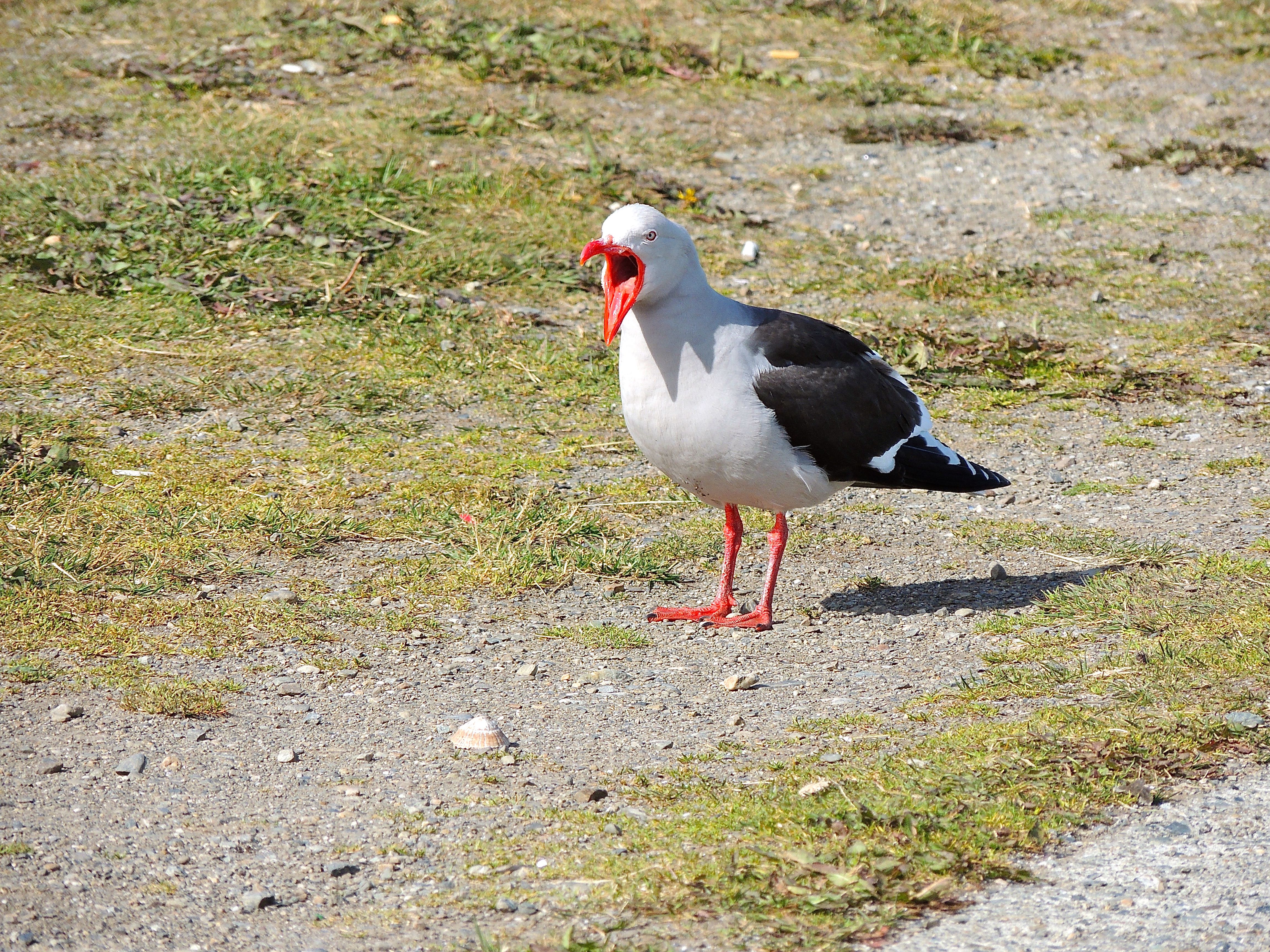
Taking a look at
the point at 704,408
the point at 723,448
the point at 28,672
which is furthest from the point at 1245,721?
the point at 28,672

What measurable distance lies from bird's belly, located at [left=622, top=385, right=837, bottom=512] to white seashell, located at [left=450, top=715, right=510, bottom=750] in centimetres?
130

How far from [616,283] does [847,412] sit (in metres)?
1.03

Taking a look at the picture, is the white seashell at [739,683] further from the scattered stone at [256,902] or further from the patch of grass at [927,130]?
the patch of grass at [927,130]

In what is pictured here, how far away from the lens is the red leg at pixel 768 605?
17.7ft

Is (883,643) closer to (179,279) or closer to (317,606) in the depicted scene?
(317,606)

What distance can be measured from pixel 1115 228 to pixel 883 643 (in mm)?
6249

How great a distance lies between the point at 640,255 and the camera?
16.1ft

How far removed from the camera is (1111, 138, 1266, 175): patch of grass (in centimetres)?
1126

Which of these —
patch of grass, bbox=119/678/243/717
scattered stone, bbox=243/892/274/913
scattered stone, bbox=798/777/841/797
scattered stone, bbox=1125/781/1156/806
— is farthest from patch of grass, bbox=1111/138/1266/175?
scattered stone, bbox=243/892/274/913

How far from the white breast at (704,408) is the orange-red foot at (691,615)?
494mm

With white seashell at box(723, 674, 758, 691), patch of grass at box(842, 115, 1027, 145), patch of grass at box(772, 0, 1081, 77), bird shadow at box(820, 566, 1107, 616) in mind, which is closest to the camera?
white seashell at box(723, 674, 758, 691)

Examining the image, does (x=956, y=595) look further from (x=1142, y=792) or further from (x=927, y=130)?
(x=927, y=130)

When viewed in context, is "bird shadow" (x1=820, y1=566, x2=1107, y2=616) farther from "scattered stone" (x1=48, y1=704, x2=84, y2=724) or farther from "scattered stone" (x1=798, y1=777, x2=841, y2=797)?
"scattered stone" (x1=48, y1=704, x2=84, y2=724)

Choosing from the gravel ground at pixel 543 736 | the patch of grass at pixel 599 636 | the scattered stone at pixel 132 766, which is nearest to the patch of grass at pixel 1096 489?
the gravel ground at pixel 543 736
